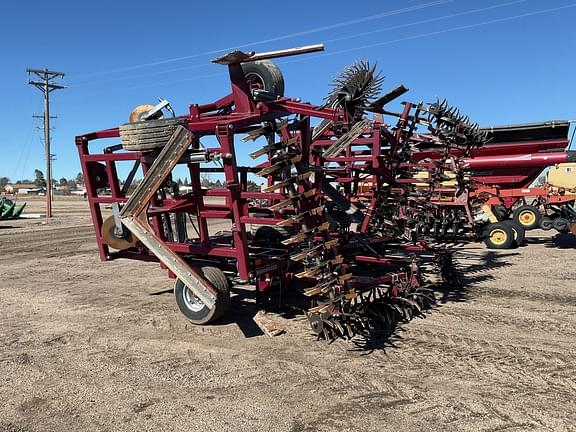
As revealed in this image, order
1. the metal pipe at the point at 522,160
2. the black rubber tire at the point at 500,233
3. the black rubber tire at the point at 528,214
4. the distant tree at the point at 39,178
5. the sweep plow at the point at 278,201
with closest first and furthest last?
1. the sweep plow at the point at 278,201
2. the black rubber tire at the point at 500,233
3. the metal pipe at the point at 522,160
4. the black rubber tire at the point at 528,214
5. the distant tree at the point at 39,178

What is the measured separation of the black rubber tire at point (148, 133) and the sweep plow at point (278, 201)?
10 mm

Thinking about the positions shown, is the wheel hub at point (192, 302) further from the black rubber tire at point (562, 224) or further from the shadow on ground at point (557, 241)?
the shadow on ground at point (557, 241)

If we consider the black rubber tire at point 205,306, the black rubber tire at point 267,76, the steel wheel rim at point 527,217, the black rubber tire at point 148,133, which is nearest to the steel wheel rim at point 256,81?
the black rubber tire at point 267,76

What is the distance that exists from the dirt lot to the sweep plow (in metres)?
0.44

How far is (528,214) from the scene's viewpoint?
12680 millimetres

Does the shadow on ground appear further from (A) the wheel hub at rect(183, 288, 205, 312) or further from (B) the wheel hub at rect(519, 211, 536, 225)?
(A) the wheel hub at rect(183, 288, 205, 312)

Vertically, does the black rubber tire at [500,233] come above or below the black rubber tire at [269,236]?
below

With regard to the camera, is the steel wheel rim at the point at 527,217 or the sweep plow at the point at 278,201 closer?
the sweep plow at the point at 278,201

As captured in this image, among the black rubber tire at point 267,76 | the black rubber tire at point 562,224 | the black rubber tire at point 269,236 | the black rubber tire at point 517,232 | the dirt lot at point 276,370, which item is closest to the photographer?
the dirt lot at point 276,370

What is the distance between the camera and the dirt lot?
10.3 ft

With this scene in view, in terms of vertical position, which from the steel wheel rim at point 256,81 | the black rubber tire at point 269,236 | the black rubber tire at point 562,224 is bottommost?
the black rubber tire at point 562,224

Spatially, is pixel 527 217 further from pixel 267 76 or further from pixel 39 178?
pixel 39 178

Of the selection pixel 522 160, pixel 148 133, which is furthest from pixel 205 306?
pixel 522 160

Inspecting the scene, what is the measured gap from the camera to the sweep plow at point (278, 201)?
14.5 feet
